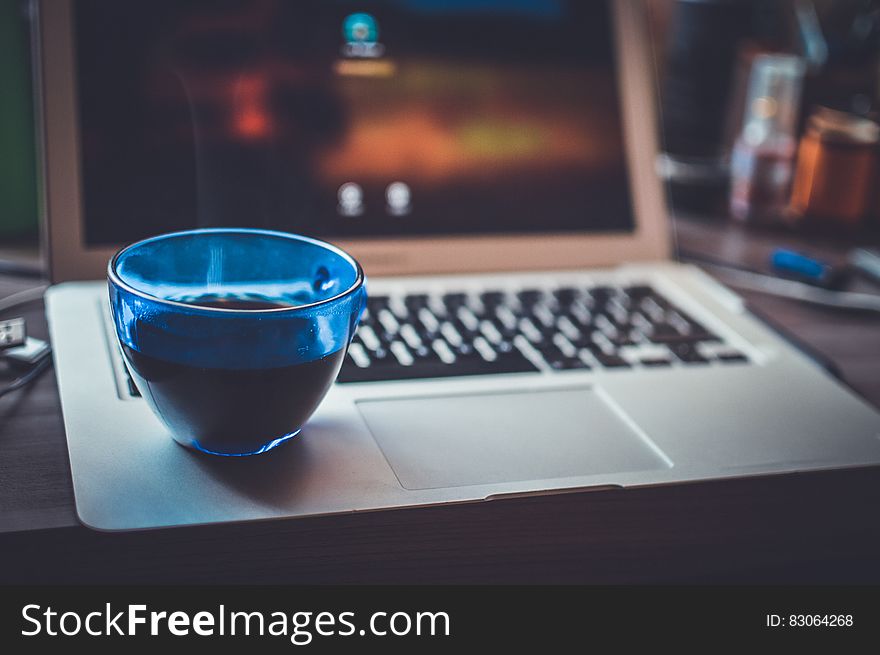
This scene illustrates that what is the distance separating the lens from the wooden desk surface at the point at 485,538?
0.42 meters

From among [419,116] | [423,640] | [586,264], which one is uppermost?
[419,116]

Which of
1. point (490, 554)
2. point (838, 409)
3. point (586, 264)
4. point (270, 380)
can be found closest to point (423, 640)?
point (490, 554)

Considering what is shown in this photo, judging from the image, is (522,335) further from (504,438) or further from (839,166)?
(839,166)

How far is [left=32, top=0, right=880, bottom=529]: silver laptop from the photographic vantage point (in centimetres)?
49

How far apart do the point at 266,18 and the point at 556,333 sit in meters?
0.34

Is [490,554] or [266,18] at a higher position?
[266,18]

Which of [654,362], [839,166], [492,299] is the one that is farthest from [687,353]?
[839,166]

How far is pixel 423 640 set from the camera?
49cm

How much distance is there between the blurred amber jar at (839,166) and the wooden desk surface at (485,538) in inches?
22.9

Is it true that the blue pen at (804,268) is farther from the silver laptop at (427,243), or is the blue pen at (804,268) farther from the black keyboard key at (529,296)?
the black keyboard key at (529,296)

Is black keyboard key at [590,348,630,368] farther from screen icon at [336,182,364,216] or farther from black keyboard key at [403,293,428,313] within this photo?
screen icon at [336,182,364,216]

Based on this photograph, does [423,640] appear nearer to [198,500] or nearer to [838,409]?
[198,500]

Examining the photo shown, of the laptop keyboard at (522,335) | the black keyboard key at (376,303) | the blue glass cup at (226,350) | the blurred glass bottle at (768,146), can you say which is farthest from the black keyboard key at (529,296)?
the blurred glass bottle at (768,146)

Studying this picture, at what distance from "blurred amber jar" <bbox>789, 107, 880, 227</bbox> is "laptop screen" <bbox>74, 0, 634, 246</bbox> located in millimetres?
333
